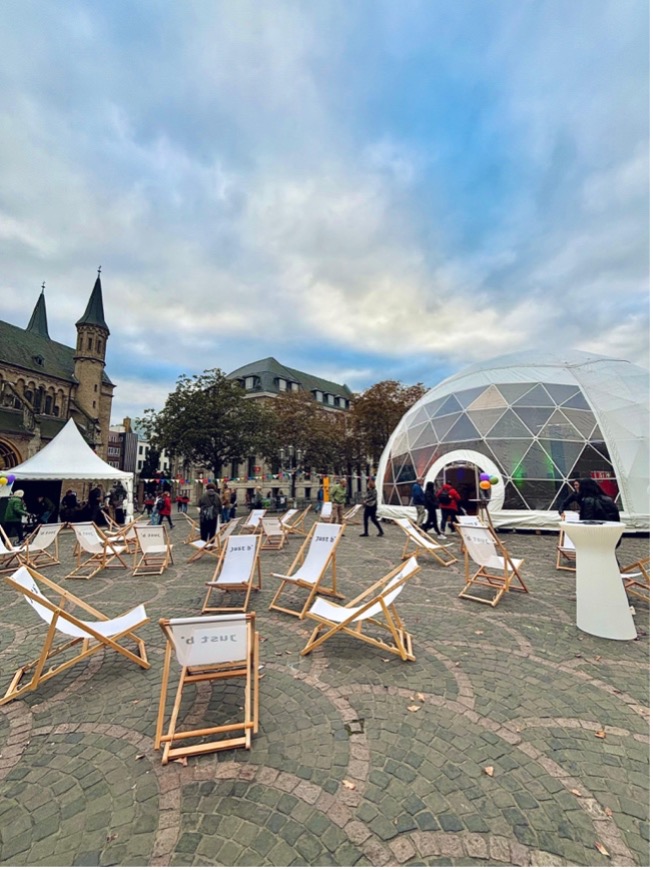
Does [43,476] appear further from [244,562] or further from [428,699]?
[428,699]

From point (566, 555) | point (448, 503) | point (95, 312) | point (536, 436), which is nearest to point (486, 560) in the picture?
point (566, 555)

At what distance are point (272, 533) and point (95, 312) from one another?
42.5 meters

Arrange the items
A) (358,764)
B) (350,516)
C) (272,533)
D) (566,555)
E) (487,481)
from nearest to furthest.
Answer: (358,764) < (566,555) < (272,533) < (487,481) < (350,516)

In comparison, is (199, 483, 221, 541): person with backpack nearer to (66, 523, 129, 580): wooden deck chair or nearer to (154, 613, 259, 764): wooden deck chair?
(66, 523, 129, 580): wooden deck chair

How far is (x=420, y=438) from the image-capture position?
17.3 meters

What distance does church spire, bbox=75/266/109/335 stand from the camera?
40938 millimetres

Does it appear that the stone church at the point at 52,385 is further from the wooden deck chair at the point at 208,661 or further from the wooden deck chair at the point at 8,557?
the wooden deck chair at the point at 208,661

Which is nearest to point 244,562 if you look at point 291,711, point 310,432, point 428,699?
point 291,711

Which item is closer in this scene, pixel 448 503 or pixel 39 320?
pixel 448 503

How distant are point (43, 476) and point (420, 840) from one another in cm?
1657

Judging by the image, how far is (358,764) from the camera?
258 centimetres

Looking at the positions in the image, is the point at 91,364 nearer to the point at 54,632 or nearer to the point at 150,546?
the point at 150,546

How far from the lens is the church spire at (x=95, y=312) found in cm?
4094

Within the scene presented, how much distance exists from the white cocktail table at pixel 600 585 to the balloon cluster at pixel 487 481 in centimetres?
734
